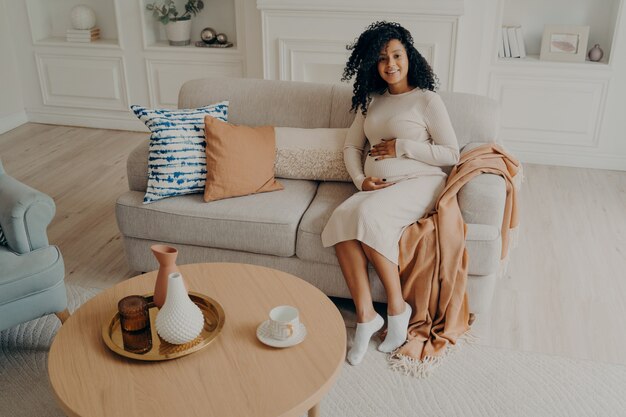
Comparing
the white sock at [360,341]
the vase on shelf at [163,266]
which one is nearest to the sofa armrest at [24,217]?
the vase on shelf at [163,266]

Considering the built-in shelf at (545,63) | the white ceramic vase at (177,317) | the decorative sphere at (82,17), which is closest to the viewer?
the white ceramic vase at (177,317)

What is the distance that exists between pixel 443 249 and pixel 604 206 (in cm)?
178

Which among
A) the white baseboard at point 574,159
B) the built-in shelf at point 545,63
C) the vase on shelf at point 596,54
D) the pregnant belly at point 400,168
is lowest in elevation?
the white baseboard at point 574,159

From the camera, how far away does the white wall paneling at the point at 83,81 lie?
191 inches

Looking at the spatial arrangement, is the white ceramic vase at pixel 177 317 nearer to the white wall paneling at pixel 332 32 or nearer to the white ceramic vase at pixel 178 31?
the white wall paneling at pixel 332 32

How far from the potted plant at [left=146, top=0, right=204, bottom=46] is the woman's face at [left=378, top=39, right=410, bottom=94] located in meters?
2.59

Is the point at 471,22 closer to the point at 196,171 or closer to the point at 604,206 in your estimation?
the point at 604,206

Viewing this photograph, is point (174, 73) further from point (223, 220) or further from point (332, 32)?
point (223, 220)

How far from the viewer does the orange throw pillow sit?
257cm

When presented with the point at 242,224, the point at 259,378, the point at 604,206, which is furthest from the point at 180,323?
the point at 604,206

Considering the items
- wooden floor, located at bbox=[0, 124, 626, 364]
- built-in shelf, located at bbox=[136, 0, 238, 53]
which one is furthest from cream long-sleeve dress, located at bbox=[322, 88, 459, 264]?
built-in shelf, located at bbox=[136, 0, 238, 53]

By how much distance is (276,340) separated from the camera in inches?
67.3

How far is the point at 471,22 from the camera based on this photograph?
4.03 m

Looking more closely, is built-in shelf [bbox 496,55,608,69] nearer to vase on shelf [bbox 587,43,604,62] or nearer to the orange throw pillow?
vase on shelf [bbox 587,43,604,62]
